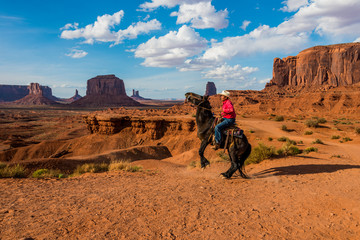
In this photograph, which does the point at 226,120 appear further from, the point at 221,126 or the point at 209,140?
the point at 209,140

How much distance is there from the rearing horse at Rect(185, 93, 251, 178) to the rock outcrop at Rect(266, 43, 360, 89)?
8839 cm

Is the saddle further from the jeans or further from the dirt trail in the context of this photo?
the dirt trail

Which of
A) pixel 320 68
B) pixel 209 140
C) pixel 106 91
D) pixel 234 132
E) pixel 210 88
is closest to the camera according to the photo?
pixel 234 132

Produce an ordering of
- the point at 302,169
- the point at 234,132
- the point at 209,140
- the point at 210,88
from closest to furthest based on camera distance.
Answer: the point at 234,132
the point at 209,140
the point at 302,169
the point at 210,88

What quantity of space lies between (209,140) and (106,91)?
191 meters

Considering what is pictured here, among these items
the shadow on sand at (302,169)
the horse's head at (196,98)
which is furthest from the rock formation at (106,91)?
the shadow on sand at (302,169)

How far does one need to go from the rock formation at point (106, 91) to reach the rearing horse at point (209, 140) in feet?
549

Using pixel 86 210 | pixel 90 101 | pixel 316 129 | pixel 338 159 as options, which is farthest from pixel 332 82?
pixel 90 101

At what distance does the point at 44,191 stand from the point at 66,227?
2.96 metres

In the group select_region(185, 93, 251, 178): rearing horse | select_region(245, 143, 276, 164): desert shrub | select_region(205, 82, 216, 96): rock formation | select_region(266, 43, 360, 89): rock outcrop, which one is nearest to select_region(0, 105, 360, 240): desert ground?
select_region(185, 93, 251, 178): rearing horse

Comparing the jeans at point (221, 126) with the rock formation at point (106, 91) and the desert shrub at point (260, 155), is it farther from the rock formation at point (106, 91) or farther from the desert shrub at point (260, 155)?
the rock formation at point (106, 91)

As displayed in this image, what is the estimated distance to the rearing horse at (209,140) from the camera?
24.4 ft

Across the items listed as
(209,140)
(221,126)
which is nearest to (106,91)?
(209,140)

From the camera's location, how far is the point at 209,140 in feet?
25.8
